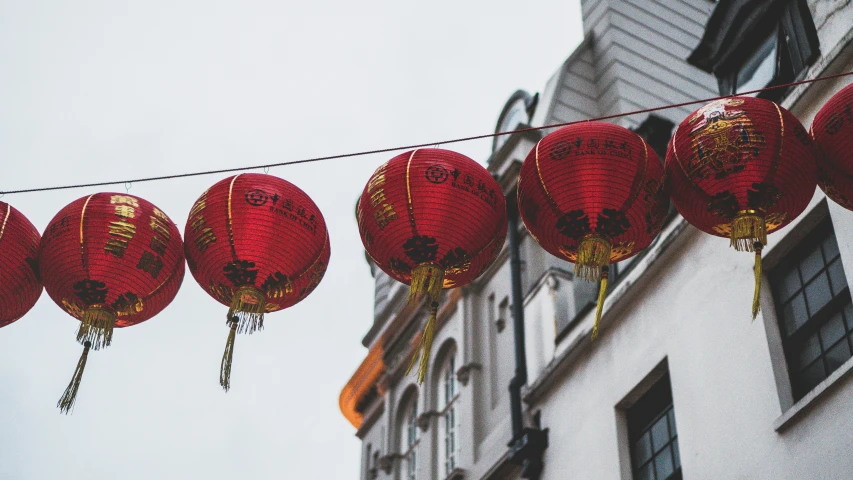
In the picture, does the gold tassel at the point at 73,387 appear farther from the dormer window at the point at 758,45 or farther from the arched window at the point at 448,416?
the arched window at the point at 448,416

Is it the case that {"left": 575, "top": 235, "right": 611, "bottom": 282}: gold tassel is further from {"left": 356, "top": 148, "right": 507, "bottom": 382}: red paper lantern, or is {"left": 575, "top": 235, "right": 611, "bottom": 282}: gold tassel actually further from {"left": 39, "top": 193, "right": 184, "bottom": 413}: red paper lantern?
{"left": 39, "top": 193, "right": 184, "bottom": 413}: red paper lantern

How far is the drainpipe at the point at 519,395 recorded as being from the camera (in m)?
16.8

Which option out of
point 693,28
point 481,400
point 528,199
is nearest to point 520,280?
point 481,400

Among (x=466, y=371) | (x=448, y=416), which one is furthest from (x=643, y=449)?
(x=448, y=416)

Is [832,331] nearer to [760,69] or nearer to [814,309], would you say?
[814,309]

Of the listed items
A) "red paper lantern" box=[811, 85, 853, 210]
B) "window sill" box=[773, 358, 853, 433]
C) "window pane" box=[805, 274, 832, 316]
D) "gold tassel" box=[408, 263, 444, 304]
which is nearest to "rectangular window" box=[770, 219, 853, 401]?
"window pane" box=[805, 274, 832, 316]

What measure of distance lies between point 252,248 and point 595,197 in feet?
9.15

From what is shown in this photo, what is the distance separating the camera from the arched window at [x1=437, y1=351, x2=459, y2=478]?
68.5 feet

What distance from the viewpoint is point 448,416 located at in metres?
21.7

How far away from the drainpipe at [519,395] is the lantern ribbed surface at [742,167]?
7.89 metres

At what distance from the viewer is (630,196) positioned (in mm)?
8836

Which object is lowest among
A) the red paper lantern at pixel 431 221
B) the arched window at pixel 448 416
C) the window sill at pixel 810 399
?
the window sill at pixel 810 399

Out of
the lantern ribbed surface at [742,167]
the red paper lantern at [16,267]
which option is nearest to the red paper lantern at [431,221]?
the lantern ribbed surface at [742,167]

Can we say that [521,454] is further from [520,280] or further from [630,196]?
[630,196]
